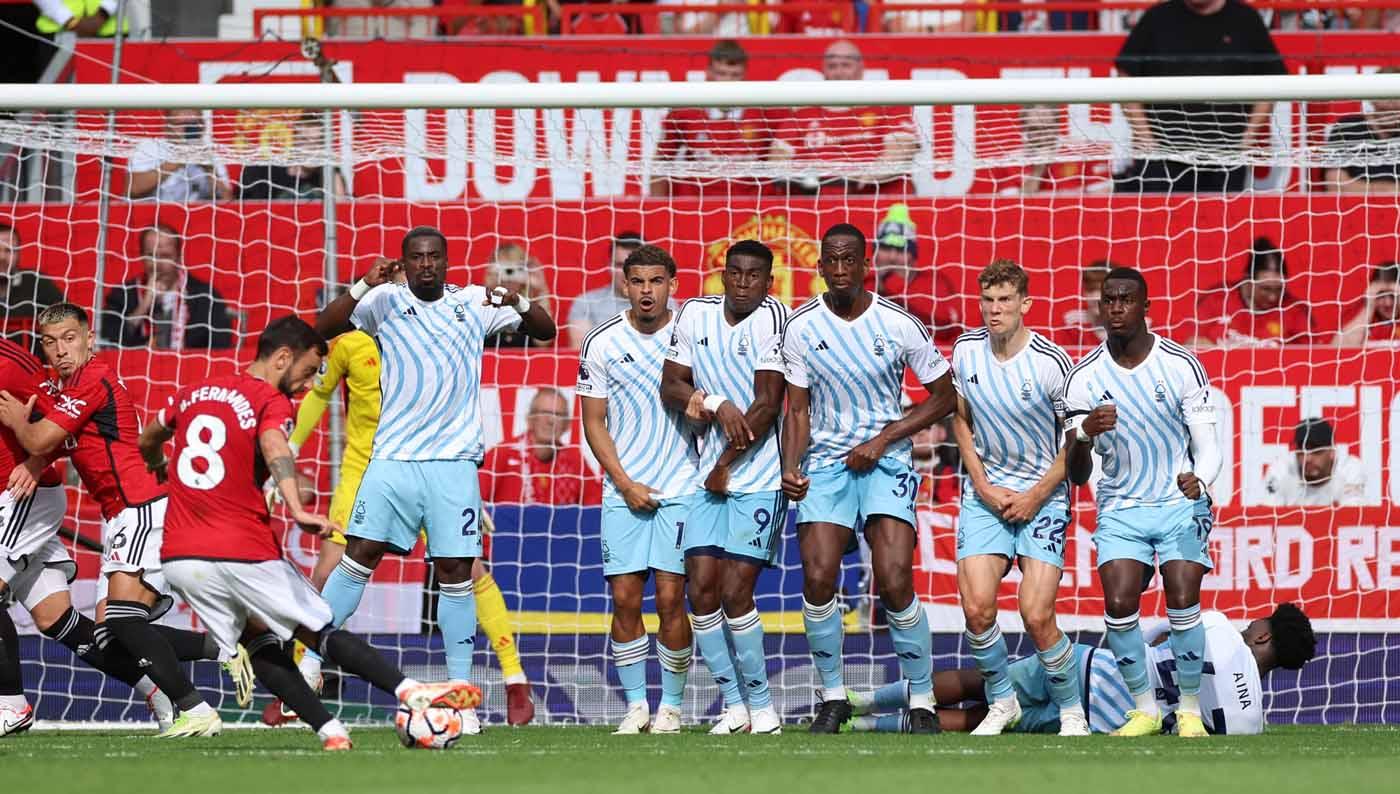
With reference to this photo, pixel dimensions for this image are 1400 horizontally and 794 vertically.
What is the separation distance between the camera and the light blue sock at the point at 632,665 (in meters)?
8.81

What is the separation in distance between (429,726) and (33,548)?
3.00m

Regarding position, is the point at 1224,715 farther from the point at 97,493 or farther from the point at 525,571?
the point at 97,493

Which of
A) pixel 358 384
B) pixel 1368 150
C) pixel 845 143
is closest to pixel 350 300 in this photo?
pixel 358 384

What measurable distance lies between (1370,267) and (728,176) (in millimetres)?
4200

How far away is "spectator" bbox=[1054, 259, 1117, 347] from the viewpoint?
12.2 m

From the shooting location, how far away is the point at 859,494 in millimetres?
8766

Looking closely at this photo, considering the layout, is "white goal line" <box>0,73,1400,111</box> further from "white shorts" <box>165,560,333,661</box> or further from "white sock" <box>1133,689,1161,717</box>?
"white shorts" <box>165,560,333,661</box>

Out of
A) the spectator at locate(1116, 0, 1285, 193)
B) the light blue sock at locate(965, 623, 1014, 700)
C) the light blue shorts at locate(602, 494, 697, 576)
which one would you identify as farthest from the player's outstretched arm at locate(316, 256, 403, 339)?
the spectator at locate(1116, 0, 1285, 193)

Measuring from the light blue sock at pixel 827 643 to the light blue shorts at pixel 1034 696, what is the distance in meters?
0.86

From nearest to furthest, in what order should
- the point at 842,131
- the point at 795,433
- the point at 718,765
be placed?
the point at 718,765 < the point at 795,433 < the point at 842,131

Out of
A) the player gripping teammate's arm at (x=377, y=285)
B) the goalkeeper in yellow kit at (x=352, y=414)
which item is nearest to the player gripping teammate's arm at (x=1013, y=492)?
the player gripping teammate's arm at (x=377, y=285)

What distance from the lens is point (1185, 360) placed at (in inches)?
333

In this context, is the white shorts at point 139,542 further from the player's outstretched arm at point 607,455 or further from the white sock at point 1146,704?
the white sock at point 1146,704

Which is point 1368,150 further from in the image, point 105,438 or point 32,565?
point 32,565
